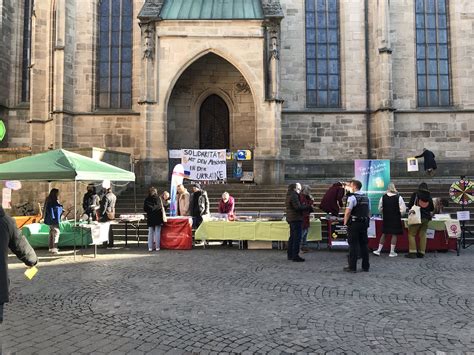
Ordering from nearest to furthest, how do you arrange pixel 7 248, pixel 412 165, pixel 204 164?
pixel 7 248, pixel 412 165, pixel 204 164

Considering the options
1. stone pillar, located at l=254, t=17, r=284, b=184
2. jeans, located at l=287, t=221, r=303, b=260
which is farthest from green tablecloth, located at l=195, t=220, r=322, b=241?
stone pillar, located at l=254, t=17, r=284, b=184

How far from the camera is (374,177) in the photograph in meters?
10.9

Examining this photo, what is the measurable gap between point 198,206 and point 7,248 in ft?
24.8

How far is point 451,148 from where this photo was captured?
63.0ft

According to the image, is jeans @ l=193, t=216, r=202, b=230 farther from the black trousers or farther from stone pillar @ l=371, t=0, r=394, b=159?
stone pillar @ l=371, t=0, r=394, b=159

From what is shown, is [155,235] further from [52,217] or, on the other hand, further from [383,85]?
[383,85]

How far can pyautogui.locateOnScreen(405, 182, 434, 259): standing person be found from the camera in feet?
29.0

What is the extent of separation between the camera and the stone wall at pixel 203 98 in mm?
19266

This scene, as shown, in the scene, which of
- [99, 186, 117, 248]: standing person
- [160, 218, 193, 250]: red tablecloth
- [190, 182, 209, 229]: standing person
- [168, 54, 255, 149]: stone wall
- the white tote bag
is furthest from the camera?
[168, 54, 255, 149]: stone wall

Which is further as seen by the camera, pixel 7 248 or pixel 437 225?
pixel 437 225

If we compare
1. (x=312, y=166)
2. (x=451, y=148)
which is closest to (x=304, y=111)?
(x=312, y=166)

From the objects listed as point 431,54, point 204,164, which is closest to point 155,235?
point 204,164

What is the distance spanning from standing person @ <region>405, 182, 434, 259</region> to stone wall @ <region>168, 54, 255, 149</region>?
11043 mm

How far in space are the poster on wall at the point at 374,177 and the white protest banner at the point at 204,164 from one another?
4958 mm
